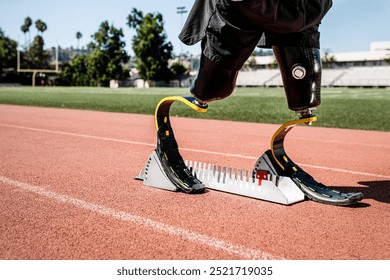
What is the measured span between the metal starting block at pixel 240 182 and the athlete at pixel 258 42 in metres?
0.19

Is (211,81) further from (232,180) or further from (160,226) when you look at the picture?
(160,226)

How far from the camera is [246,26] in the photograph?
9.28 ft

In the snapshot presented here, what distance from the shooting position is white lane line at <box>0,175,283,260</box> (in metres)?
2.36

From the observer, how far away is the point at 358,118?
11867 mm

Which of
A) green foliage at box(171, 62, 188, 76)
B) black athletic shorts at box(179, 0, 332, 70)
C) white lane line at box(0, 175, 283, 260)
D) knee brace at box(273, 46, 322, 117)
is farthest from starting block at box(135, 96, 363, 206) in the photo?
green foliage at box(171, 62, 188, 76)

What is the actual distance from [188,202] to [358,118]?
977cm

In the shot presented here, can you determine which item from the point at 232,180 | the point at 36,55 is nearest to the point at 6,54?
the point at 36,55

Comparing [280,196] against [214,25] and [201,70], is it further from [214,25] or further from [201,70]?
[214,25]

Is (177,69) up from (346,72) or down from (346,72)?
down

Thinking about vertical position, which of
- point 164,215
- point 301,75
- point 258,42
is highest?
point 258,42

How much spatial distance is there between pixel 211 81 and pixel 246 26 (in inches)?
21.1

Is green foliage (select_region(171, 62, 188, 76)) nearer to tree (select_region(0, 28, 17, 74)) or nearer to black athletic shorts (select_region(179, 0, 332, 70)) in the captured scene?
tree (select_region(0, 28, 17, 74))

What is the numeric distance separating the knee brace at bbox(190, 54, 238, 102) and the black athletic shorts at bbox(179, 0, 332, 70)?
57 mm
